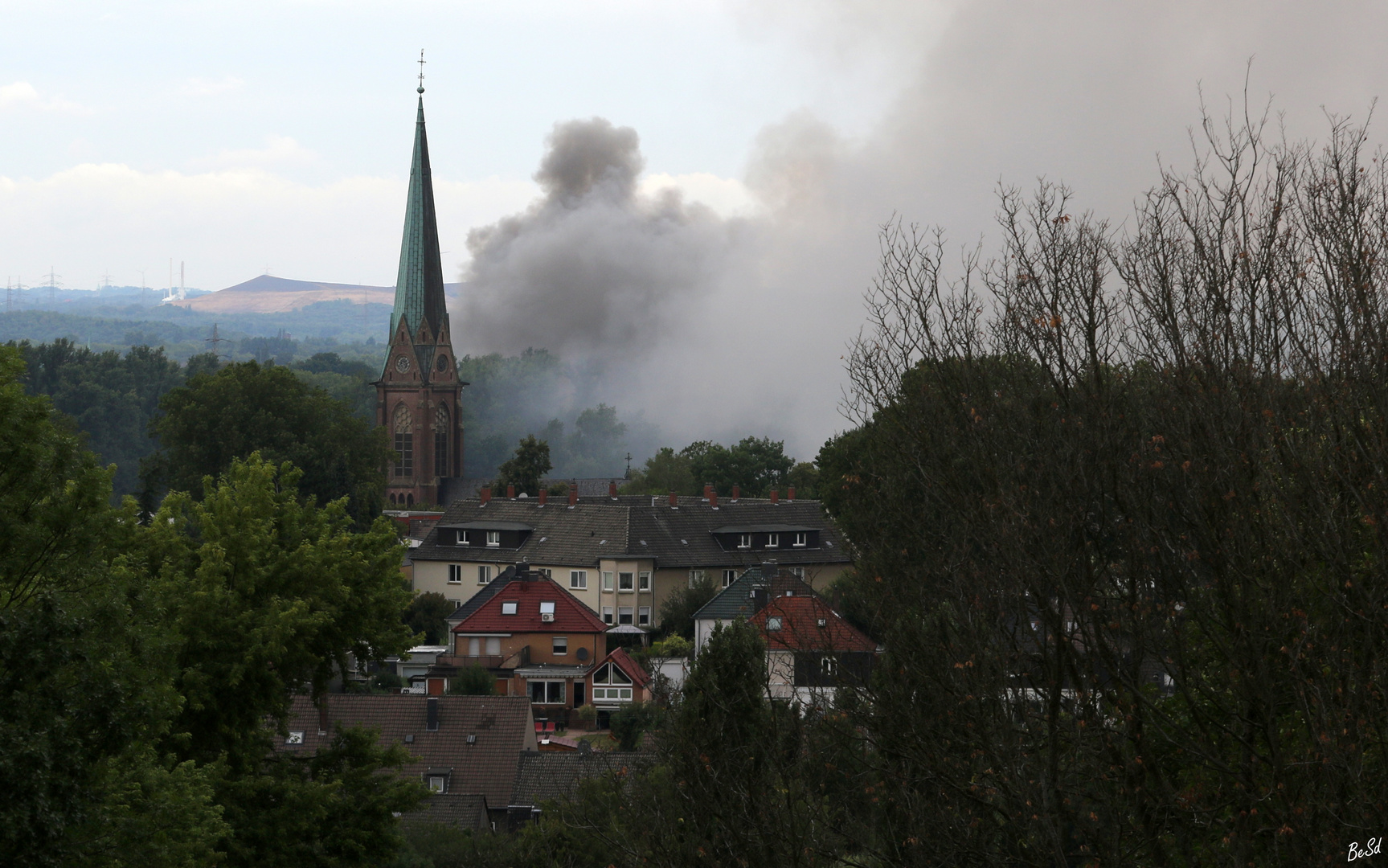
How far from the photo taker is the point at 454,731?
33.2 m

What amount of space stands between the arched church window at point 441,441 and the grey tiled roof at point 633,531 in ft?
110

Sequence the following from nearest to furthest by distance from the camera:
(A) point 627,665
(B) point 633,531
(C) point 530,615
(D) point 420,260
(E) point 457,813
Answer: (E) point 457,813 → (A) point 627,665 → (C) point 530,615 → (B) point 633,531 → (D) point 420,260

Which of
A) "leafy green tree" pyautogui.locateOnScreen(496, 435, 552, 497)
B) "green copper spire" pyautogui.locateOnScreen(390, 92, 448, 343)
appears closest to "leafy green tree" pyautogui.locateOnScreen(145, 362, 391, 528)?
"leafy green tree" pyautogui.locateOnScreen(496, 435, 552, 497)

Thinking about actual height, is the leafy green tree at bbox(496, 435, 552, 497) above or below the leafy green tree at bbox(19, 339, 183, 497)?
below

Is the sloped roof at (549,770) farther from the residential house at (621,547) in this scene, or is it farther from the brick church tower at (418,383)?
the brick church tower at (418,383)

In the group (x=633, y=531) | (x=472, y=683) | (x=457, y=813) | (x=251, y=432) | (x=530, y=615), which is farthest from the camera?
(x=251, y=432)

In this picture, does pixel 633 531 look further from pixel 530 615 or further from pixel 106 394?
pixel 106 394

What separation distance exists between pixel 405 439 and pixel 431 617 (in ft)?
156

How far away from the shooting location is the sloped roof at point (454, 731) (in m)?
31.9

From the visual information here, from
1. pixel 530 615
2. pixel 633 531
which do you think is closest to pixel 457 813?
pixel 530 615

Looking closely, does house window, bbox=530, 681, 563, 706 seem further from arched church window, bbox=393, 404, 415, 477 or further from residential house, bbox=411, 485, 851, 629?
arched church window, bbox=393, 404, 415, 477

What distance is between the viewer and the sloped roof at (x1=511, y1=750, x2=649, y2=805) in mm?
29328

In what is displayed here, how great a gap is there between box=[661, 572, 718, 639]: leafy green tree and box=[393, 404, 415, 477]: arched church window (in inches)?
1955

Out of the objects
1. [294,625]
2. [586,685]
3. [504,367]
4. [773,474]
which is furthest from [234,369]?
[504,367]
